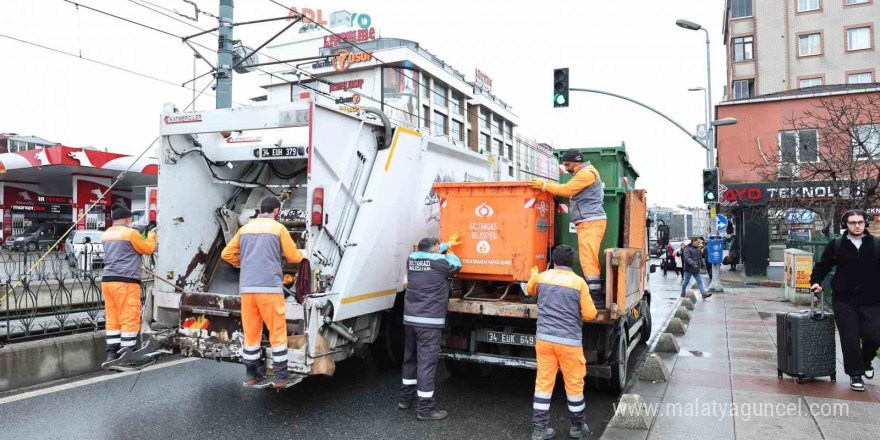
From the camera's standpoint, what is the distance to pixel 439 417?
497cm

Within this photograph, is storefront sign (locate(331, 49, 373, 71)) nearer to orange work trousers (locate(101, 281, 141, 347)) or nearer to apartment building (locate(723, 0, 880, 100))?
apartment building (locate(723, 0, 880, 100))

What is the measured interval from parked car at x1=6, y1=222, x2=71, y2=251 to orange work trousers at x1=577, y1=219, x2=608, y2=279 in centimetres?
2880

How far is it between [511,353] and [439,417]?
3.49 feet

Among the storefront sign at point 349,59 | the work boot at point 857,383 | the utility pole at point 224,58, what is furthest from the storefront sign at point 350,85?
the work boot at point 857,383

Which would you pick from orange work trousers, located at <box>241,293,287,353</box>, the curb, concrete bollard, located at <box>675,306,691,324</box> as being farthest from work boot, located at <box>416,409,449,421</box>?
concrete bollard, located at <box>675,306,691,324</box>

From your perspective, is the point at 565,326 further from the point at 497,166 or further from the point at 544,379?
the point at 497,166

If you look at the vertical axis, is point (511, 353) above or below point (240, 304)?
below

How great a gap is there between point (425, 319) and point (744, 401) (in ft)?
10.1

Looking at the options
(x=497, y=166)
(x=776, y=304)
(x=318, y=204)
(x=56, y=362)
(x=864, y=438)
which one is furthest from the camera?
(x=776, y=304)

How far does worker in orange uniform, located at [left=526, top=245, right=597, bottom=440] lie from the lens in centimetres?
440

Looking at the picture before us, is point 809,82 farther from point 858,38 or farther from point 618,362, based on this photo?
point 618,362

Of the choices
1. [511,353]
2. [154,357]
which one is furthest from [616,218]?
[154,357]

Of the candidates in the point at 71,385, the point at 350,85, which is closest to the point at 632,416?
the point at 71,385

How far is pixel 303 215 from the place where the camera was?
6.07 m
